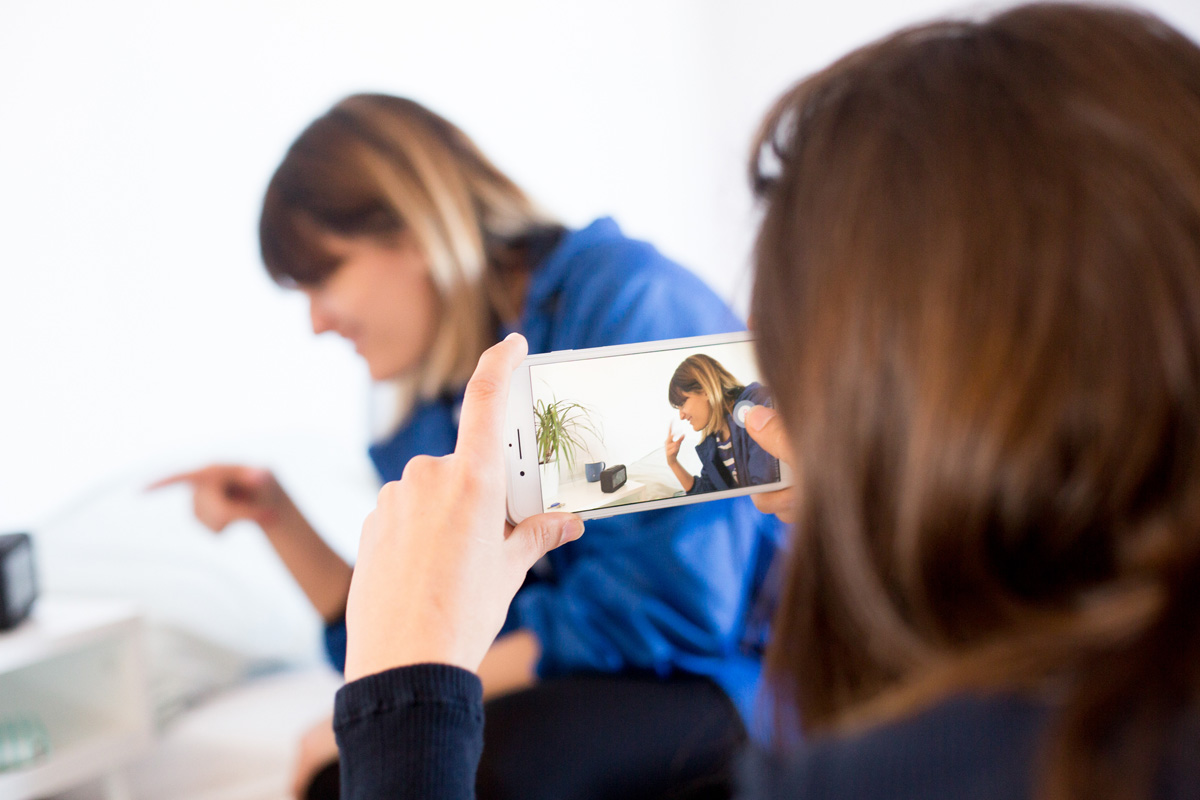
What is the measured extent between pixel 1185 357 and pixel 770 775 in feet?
0.68

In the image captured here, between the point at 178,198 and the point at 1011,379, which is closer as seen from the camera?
the point at 1011,379

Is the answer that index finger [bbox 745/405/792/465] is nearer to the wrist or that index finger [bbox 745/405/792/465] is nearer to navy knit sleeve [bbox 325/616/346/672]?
navy knit sleeve [bbox 325/616/346/672]

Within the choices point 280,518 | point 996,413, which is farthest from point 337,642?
point 996,413

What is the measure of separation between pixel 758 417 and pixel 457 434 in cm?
34

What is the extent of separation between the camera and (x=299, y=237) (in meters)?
1.34

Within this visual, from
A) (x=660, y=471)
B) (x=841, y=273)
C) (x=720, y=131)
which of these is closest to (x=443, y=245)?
(x=660, y=471)

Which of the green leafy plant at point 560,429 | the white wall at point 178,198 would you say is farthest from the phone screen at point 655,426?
the white wall at point 178,198

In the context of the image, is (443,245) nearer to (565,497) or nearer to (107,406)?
(107,406)

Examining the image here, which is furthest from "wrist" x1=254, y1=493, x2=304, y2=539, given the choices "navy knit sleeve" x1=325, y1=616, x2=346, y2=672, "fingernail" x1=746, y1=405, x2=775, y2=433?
"fingernail" x1=746, y1=405, x2=775, y2=433

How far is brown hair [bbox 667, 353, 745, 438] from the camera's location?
722mm

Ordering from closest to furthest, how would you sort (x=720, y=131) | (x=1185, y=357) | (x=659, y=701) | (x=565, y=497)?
1. (x=1185, y=357)
2. (x=565, y=497)
3. (x=659, y=701)
4. (x=720, y=131)

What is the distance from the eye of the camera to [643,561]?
1.06 metres

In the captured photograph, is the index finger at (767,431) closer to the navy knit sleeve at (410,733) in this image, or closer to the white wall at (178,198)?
the navy knit sleeve at (410,733)

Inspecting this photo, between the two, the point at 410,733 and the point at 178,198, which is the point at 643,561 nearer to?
the point at 410,733
